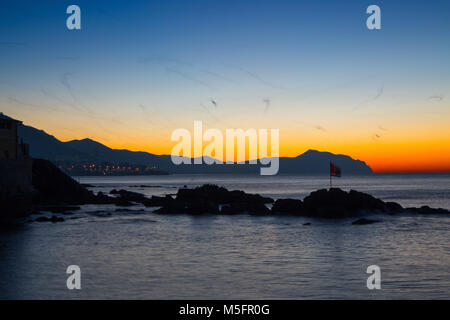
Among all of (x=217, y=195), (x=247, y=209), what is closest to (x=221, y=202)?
(x=217, y=195)

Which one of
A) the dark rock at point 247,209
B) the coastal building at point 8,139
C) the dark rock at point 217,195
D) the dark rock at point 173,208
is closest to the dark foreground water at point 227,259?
the coastal building at point 8,139

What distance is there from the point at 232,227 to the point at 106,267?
20.0 metres

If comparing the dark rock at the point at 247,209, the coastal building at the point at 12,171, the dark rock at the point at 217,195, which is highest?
the coastal building at the point at 12,171

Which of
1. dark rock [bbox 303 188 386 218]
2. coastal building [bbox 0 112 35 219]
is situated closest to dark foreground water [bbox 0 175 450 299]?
coastal building [bbox 0 112 35 219]

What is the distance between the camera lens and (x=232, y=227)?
4078cm

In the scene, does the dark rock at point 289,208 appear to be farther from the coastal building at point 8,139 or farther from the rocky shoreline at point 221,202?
the coastal building at point 8,139

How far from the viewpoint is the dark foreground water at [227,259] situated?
57.1 ft

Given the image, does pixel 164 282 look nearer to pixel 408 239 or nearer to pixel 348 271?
pixel 348 271

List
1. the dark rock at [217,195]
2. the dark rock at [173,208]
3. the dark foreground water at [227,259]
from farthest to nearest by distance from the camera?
the dark rock at [217,195] < the dark rock at [173,208] < the dark foreground water at [227,259]

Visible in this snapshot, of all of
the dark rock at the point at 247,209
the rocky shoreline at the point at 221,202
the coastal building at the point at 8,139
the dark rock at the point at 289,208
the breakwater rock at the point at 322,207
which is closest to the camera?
the coastal building at the point at 8,139

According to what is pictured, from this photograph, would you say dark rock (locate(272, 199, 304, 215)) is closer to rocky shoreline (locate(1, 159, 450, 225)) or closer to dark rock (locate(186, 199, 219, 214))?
rocky shoreline (locate(1, 159, 450, 225))

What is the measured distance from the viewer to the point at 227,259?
974 inches

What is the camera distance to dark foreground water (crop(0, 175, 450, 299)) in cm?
1739

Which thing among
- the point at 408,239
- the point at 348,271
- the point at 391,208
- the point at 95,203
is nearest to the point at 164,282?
the point at 348,271
